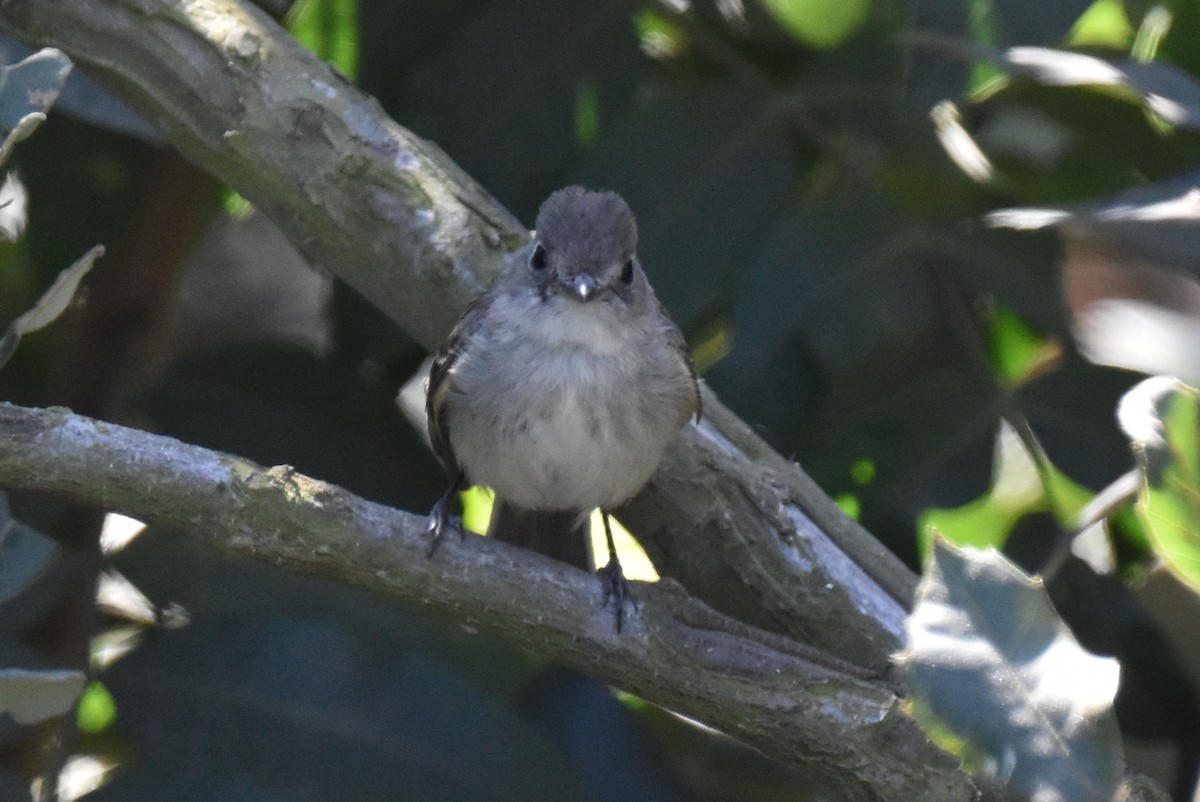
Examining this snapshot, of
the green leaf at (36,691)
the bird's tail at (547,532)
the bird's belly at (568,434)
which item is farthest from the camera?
the bird's tail at (547,532)

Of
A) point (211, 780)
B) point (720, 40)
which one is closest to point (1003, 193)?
point (720, 40)

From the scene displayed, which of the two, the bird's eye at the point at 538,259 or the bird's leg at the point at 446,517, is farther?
the bird's eye at the point at 538,259

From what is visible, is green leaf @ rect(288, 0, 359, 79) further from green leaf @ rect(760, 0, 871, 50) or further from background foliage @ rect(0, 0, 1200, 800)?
green leaf @ rect(760, 0, 871, 50)

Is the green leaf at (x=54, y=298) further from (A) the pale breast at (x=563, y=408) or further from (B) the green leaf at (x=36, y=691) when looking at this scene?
(A) the pale breast at (x=563, y=408)

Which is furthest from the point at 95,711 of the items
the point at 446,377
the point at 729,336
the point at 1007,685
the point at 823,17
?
the point at 823,17

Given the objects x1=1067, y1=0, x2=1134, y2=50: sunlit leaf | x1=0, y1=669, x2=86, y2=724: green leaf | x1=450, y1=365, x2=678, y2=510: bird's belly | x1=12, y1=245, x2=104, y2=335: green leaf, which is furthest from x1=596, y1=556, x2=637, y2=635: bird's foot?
x1=1067, y1=0, x2=1134, y2=50: sunlit leaf

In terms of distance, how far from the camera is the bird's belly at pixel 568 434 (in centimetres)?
250

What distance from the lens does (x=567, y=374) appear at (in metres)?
2.58

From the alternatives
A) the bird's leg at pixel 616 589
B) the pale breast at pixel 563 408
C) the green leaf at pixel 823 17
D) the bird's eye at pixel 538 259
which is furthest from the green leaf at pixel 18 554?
the green leaf at pixel 823 17

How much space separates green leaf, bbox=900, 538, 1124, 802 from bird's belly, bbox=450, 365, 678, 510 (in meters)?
1.01

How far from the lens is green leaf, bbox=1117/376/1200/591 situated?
1.60 meters

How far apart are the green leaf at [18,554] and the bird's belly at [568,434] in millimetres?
909

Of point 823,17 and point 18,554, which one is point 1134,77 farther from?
point 18,554

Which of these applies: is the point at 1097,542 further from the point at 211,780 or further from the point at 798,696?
the point at 211,780
